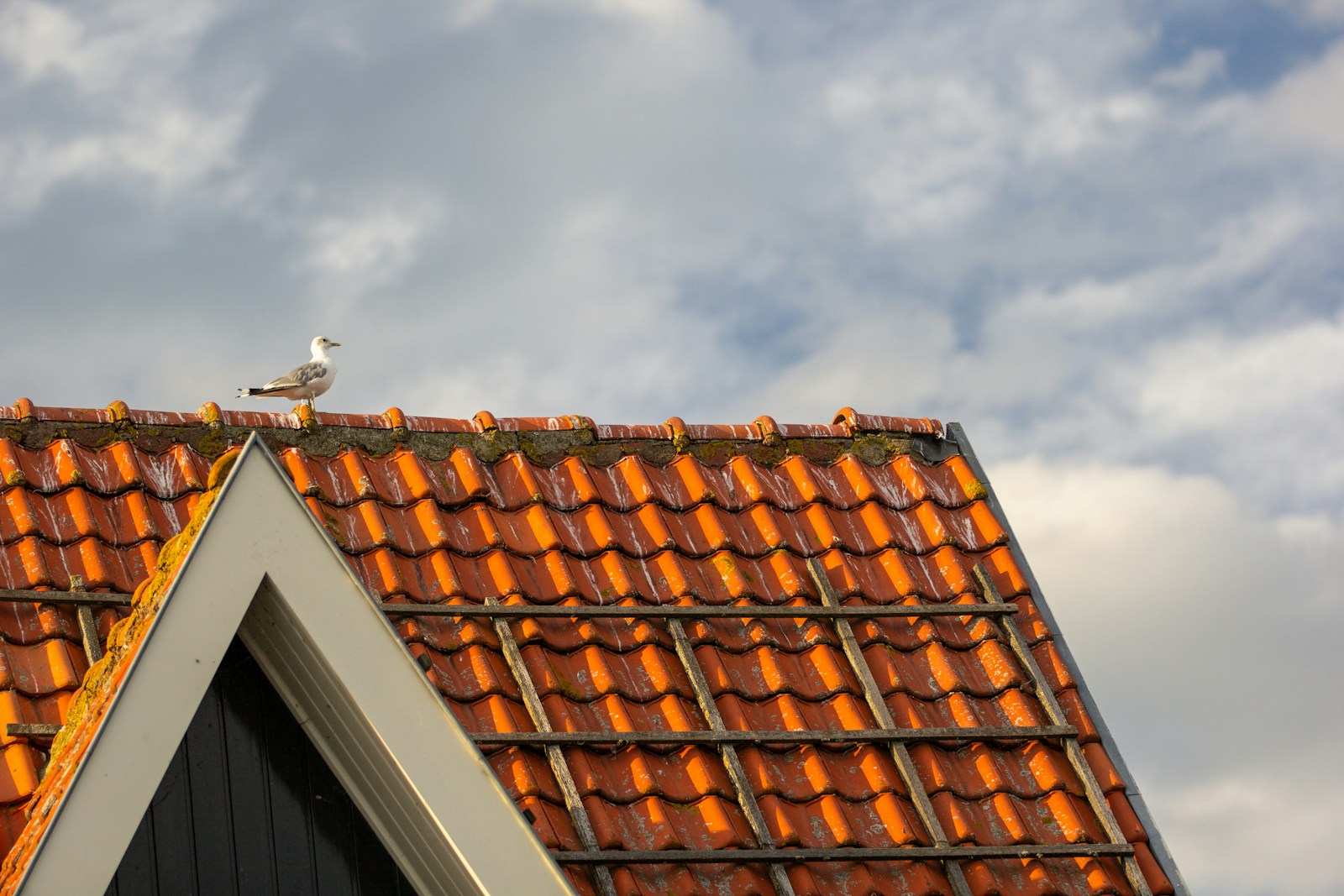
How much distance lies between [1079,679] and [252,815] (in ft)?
12.2

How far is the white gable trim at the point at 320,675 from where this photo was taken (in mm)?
4301

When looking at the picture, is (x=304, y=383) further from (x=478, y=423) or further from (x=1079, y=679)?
(x=1079, y=679)

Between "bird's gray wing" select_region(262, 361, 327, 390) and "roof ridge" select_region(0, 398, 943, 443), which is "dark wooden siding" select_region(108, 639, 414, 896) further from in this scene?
"bird's gray wing" select_region(262, 361, 327, 390)

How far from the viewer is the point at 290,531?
4.51 meters

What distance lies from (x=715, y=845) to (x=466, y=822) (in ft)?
5.04

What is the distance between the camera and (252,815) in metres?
4.67

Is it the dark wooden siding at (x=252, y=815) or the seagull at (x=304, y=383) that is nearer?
the dark wooden siding at (x=252, y=815)

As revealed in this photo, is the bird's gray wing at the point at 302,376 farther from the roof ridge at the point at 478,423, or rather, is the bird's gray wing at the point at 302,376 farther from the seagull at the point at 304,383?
the roof ridge at the point at 478,423

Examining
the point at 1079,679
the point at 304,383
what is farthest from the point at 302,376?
the point at 1079,679

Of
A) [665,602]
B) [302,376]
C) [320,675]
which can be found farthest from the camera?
[302,376]

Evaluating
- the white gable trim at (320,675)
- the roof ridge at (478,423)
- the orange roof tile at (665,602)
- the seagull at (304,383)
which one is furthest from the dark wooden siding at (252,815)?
the seagull at (304,383)

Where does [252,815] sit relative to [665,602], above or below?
below

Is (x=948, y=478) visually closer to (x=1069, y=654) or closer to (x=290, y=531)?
(x=1069, y=654)

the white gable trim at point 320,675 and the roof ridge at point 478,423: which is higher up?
the roof ridge at point 478,423
